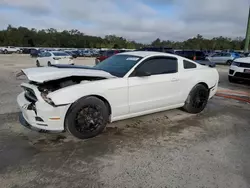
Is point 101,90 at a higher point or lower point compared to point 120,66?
lower

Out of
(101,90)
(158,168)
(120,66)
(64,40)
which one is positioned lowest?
(158,168)

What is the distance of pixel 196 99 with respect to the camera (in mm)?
5328

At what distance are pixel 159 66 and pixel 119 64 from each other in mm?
857

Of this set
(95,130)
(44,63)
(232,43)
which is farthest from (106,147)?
(232,43)

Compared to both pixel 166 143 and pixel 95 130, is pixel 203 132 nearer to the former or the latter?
pixel 166 143

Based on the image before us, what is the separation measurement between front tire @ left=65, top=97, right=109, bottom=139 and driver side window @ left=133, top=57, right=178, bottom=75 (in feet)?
3.80

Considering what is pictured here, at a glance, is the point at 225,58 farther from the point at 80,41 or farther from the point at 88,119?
the point at 80,41

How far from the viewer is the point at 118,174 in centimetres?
282

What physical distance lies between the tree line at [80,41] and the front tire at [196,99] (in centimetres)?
7172

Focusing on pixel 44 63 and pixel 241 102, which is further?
pixel 44 63

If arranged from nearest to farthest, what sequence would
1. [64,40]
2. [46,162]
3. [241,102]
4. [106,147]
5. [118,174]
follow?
[118,174]
[46,162]
[106,147]
[241,102]
[64,40]

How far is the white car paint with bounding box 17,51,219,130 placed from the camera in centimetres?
346

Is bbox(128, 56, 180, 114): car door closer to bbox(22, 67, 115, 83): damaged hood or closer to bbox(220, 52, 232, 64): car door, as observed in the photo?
bbox(22, 67, 115, 83): damaged hood

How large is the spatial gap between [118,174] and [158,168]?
21.8 inches
